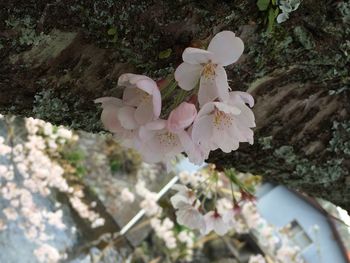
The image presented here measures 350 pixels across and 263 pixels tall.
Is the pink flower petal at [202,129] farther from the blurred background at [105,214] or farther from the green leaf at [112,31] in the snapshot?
the blurred background at [105,214]

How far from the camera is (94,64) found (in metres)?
0.70

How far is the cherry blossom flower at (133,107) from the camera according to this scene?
566 mm

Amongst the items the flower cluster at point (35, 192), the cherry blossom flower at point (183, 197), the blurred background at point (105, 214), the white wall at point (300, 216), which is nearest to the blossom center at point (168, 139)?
the cherry blossom flower at point (183, 197)

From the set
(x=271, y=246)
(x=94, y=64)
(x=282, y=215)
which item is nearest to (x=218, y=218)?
(x=94, y=64)

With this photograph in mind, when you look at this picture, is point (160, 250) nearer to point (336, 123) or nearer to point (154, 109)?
point (336, 123)

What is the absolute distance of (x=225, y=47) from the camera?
546mm

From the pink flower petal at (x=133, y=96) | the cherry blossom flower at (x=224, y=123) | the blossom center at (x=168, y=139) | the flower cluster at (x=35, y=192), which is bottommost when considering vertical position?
the cherry blossom flower at (x=224, y=123)

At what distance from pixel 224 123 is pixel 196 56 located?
0.29 feet

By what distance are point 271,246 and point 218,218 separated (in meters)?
3.02

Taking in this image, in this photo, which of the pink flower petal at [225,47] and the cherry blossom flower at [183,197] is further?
the cherry blossom flower at [183,197]

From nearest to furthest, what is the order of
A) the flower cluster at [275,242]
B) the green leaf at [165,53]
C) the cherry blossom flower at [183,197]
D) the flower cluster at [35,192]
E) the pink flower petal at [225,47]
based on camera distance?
the pink flower petal at [225,47] → the green leaf at [165,53] → the cherry blossom flower at [183,197] → the flower cluster at [35,192] → the flower cluster at [275,242]

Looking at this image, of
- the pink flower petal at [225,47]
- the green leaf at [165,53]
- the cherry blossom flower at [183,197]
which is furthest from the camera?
the cherry blossom flower at [183,197]

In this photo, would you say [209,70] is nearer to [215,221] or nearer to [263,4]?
[263,4]

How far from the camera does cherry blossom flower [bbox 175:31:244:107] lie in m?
0.54
